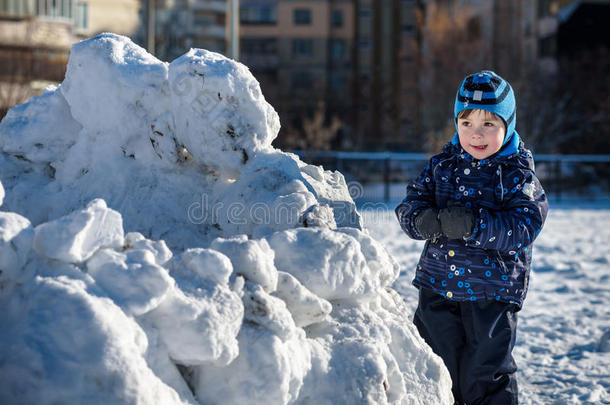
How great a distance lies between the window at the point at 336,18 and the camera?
1575 inches

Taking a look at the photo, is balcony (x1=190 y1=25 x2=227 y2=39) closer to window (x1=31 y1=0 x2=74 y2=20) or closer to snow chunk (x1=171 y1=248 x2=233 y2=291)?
window (x1=31 y1=0 x2=74 y2=20)

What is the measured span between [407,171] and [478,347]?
1319 centimetres

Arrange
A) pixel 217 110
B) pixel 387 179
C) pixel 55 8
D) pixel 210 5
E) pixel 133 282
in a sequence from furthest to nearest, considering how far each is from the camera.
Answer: pixel 210 5 → pixel 55 8 → pixel 387 179 → pixel 217 110 → pixel 133 282

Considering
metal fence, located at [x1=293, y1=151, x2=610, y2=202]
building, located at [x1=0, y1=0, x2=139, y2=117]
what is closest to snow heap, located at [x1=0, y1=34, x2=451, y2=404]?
metal fence, located at [x1=293, y1=151, x2=610, y2=202]

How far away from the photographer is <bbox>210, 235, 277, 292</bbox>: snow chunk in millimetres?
2125

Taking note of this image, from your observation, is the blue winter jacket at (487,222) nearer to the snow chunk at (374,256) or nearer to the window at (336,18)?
the snow chunk at (374,256)

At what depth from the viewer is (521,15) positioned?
27.5 meters

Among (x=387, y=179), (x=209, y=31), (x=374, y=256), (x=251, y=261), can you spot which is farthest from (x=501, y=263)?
(x=209, y=31)

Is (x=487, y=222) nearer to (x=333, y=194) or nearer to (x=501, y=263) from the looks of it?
(x=501, y=263)

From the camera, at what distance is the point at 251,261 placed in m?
2.12

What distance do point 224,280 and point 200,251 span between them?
0.36ft

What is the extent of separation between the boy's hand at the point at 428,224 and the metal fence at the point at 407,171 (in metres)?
11.3

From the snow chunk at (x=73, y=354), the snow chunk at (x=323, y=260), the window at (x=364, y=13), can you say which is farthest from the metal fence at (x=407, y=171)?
the window at (x=364, y=13)

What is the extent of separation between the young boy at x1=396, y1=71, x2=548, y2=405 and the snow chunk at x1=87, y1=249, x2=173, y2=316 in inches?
50.8
